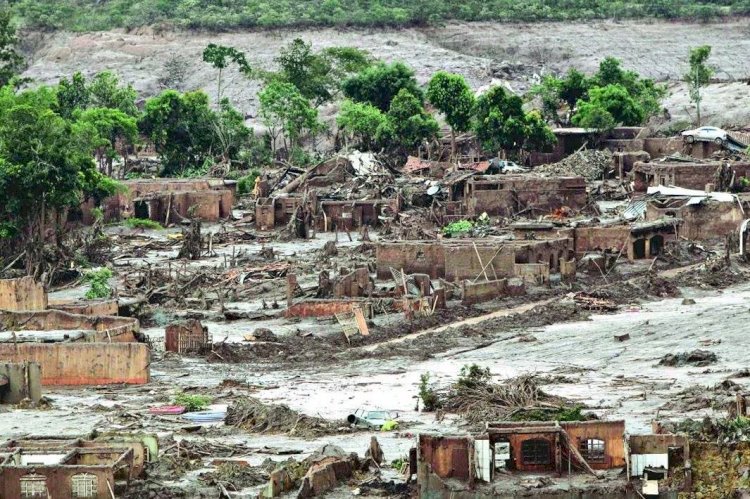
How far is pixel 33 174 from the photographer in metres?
61.2

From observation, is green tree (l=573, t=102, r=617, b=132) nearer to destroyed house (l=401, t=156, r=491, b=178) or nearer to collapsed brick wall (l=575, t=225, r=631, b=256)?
destroyed house (l=401, t=156, r=491, b=178)

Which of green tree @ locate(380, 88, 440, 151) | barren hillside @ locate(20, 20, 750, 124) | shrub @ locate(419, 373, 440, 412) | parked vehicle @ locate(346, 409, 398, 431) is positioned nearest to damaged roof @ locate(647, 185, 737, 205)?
green tree @ locate(380, 88, 440, 151)

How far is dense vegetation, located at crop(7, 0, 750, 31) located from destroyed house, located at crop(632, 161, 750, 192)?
55.7 metres

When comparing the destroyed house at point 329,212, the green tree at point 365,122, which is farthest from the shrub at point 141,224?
the green tree at point 365,122

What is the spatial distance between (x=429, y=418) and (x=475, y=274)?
18991mm

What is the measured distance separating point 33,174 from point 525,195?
20.5 metres

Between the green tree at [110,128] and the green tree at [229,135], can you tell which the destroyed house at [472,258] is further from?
the green tree at [229,135]

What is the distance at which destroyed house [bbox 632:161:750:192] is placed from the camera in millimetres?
75338

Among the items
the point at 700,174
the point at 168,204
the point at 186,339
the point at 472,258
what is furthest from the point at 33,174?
the point at 700,174

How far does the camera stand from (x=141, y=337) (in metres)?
47.6

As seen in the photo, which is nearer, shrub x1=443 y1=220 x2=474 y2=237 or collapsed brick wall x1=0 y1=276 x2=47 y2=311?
collapsed brick wall x1=0 y1=276 x2=47 y2=311

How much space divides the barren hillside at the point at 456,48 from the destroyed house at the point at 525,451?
88022 millimetres

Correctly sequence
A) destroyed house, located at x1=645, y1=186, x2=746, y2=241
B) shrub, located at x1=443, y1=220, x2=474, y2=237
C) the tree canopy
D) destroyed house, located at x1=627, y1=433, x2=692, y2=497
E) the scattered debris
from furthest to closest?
the tree canopy < destroyed house, located at x1=645, y1=186, x2=746, y2=241 < shrub, located at x1=443, y1=220, x2=474, y2=237 < the scattered debris < destroyed house, located at x1=627, y1=433, x2=692, y2=497

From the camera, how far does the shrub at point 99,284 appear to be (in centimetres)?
5559
